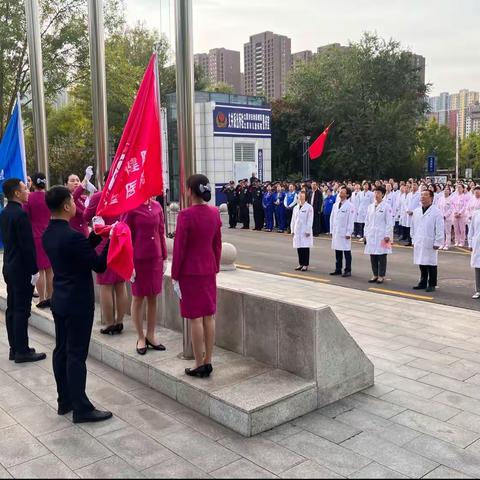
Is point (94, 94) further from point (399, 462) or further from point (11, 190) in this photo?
point (399, 462)

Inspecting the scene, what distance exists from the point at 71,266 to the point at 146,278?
1.22m

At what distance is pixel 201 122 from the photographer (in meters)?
33.2

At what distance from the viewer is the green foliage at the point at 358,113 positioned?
41.7m

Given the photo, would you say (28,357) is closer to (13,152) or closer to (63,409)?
(63,409)

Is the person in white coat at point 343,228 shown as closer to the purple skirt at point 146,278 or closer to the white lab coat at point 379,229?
the white lab coat at point 379,229

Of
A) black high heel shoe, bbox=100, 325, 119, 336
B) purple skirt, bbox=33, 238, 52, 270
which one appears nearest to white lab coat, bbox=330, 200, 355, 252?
purple skirt, bbox=33, 238, 52, 270

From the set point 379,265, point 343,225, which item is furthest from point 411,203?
point 379,265

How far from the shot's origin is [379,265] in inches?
436

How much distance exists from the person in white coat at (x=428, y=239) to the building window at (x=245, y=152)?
82.3 ft

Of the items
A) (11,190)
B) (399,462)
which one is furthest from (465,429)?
(11,190)

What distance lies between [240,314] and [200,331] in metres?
0.85

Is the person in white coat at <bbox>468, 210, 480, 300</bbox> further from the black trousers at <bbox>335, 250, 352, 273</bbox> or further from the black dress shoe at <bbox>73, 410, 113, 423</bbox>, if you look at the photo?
the black dress shoe at <bbox>73, 410, 113, 423</bbox>

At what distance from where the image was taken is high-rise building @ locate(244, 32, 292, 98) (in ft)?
361

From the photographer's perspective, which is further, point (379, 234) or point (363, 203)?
point (363, 203)
